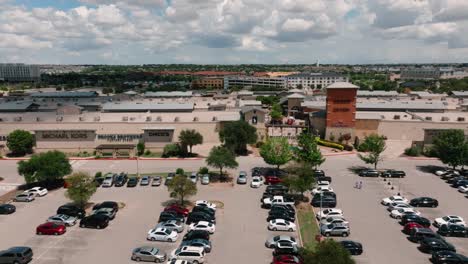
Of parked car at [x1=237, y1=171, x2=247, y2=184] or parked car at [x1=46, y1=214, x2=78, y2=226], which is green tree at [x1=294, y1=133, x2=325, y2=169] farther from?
parked car at [x1=46, y1=214, x2=78, y2=226]

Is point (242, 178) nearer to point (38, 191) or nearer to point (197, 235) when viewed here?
point (197, 235)

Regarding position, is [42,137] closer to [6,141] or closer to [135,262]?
[6,141]

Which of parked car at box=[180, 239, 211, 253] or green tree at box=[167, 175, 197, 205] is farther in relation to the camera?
green tree at box=[167, 175, 197, 205]

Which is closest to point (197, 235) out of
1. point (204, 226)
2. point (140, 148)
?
point (204, 226)

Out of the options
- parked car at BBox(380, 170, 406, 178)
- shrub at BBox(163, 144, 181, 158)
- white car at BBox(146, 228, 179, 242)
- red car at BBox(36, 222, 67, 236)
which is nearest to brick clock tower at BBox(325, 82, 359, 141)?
parked car at BBox(380, 170, 406, 178)

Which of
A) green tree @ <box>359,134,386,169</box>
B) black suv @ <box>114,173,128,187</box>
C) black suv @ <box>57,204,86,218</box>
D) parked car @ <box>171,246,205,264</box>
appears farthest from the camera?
green tree @ <box>359,134,386,169</box>

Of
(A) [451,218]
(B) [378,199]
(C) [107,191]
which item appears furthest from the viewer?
(C) [107,191]

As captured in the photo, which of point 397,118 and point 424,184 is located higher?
point 397,118

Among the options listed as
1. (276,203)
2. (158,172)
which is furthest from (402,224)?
(158,172)
